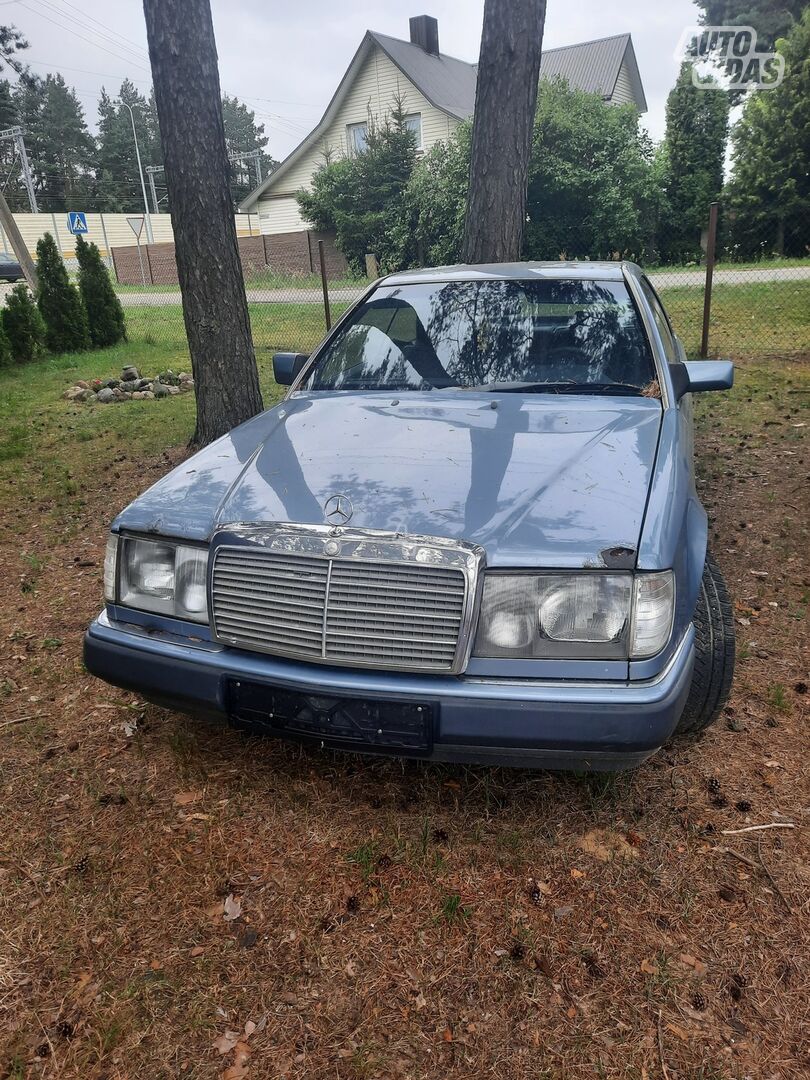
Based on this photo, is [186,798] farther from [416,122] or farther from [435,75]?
[435,75]

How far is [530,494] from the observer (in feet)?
7.21

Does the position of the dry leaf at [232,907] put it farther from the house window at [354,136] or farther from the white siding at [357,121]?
the house window at [354,136]

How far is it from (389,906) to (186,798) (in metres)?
0.83

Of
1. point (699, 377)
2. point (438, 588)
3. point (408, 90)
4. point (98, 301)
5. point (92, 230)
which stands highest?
point (408, 90)

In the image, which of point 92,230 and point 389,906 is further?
point 92,230

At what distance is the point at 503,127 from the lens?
19.5 ft

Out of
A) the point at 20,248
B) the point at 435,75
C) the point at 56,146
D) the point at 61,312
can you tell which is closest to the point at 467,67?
the point at 435,75

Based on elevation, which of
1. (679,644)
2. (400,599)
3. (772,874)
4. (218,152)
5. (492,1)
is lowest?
(772,874)

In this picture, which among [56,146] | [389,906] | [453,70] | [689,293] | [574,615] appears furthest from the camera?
[56,146]

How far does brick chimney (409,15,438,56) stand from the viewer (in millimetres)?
28625

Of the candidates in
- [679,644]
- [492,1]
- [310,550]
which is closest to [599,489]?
[679,644]

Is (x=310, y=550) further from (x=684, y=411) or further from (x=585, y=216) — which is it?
(x=585, y=216)

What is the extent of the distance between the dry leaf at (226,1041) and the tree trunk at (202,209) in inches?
185

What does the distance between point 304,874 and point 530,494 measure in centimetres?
128
